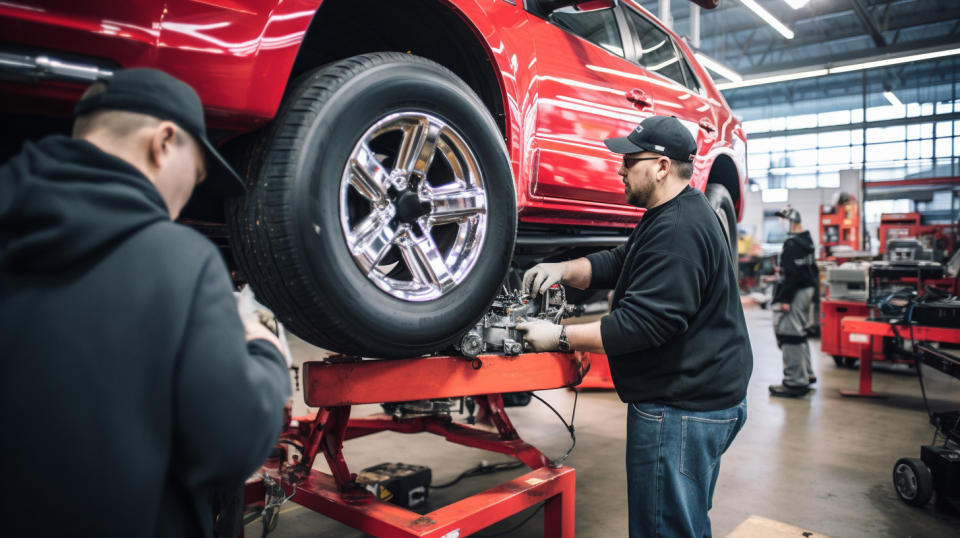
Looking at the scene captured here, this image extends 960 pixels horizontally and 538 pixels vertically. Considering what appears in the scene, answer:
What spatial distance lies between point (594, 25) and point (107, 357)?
7.96ft

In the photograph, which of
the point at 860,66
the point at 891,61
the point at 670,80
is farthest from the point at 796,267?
the point at 891,61

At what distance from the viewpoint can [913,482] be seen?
3.15 metres

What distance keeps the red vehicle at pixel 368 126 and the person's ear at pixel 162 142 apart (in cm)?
31

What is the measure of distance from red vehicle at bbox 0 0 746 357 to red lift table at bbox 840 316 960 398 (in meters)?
3.44

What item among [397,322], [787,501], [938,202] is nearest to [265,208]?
[397,322]

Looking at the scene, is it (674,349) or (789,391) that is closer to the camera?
(674,349)

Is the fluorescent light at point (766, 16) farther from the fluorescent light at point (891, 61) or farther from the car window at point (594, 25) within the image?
the car window at point (594, 25)

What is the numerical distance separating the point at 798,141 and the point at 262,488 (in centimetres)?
2727

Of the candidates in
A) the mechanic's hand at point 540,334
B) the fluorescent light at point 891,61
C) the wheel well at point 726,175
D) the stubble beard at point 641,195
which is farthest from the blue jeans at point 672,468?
the fluorescent light at point 891,61

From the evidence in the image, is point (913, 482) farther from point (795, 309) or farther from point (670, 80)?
point (795, 309)

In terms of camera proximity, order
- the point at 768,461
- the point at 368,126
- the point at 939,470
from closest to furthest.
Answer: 1. the point at 368,126
2. the point at 939,470
3. the point at 768,461

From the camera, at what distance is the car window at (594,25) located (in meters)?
2.45

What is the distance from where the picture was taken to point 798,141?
25.1 meters

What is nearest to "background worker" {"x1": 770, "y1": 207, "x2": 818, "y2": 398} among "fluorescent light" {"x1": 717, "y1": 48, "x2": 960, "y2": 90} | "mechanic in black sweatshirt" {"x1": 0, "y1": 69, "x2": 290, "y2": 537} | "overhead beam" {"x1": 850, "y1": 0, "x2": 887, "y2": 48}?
"mechanic in black sweatshirt" {"x1": 0, "y1": 69, "x2": 290, "y2": 537}
